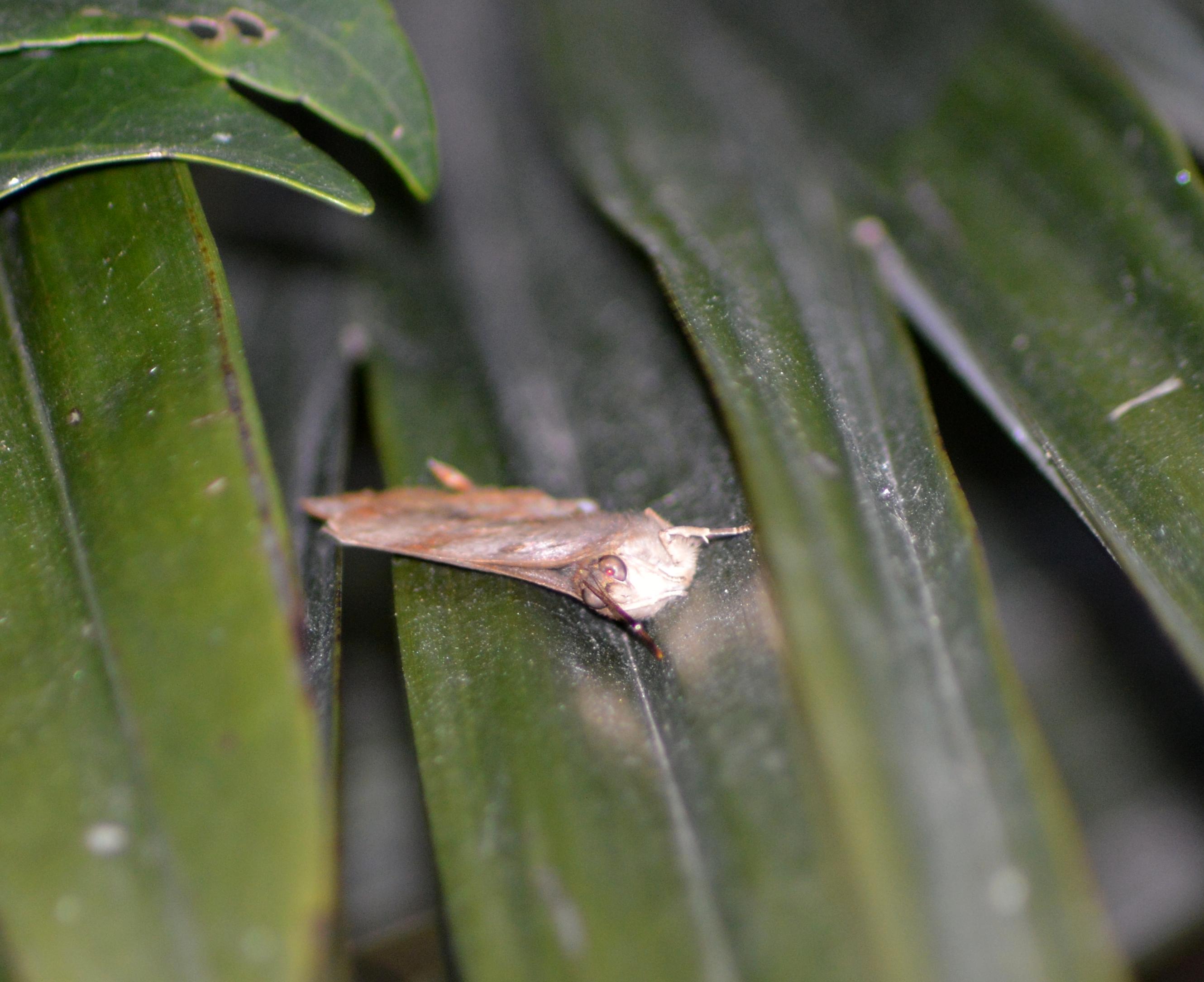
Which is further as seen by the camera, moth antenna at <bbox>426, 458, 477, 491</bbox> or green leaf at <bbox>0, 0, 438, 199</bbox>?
moth antenna at <bbox>426, 458, 477, 491</bbox>

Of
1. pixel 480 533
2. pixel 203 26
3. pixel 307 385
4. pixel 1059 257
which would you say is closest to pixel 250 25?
pixel 203 26

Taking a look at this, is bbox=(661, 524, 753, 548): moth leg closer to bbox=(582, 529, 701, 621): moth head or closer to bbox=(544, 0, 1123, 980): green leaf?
bbox=(582, 529, 701, 621): moth head

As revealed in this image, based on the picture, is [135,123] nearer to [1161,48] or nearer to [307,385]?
[307,385]

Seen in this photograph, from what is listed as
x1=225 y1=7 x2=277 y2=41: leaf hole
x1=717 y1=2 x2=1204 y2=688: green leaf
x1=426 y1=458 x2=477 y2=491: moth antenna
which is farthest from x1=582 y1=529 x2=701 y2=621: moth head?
x1=225 y1=7 x2=277 y2=41: leaf hole

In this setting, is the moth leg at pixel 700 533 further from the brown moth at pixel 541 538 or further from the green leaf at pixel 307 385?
the green leaf at pixel 307 385

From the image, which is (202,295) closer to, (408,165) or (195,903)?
(408,165)
